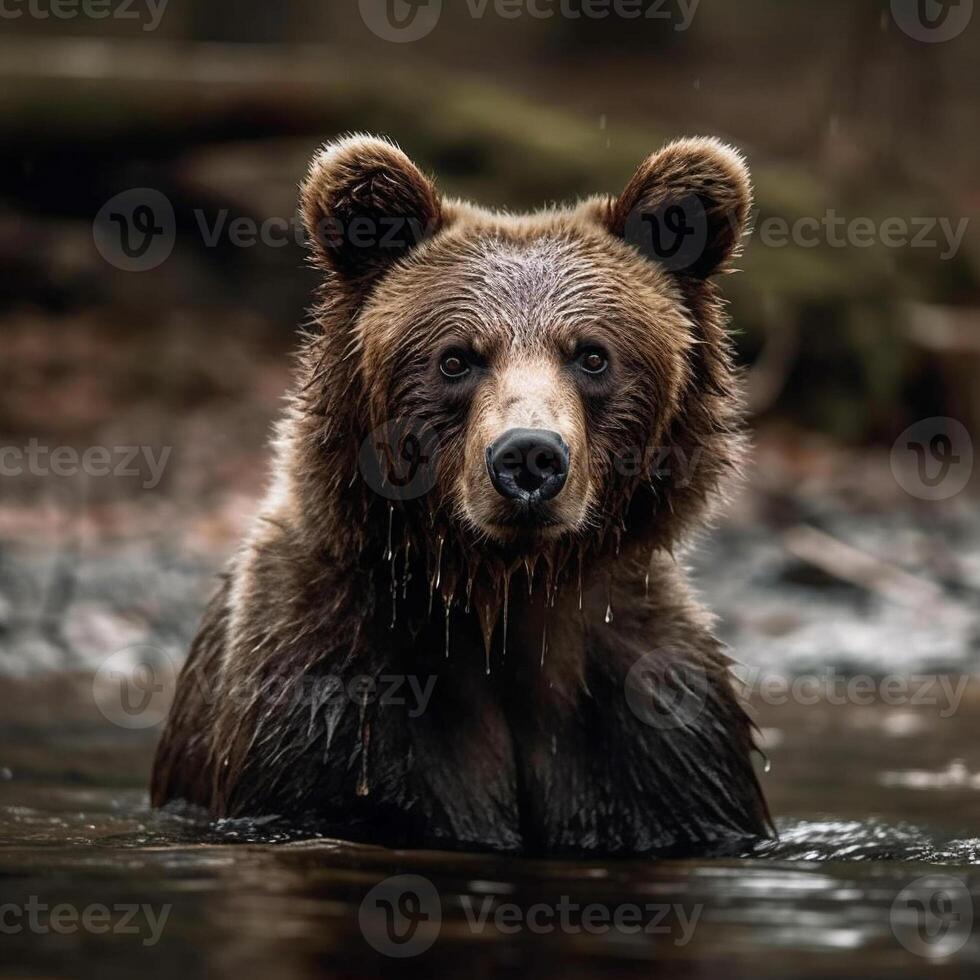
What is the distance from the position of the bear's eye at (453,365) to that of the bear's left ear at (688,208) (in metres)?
0.90

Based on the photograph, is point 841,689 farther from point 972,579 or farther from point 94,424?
point 94,424

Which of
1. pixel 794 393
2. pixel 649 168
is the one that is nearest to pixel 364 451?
pixel 649 168

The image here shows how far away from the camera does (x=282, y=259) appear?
56.2ft

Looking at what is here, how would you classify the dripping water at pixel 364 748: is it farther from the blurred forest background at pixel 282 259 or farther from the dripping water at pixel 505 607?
the blurred forest background at pixel 282 259

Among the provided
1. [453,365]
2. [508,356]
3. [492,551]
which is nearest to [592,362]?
[508,356]

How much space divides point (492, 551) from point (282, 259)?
11432mm

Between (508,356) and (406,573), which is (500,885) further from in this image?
(508,356)

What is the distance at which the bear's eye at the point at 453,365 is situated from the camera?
6.12 metres

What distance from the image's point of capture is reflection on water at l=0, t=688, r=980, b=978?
4172mm

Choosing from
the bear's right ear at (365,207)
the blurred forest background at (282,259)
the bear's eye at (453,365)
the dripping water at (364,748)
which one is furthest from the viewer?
the blurred forest background at (282,259)

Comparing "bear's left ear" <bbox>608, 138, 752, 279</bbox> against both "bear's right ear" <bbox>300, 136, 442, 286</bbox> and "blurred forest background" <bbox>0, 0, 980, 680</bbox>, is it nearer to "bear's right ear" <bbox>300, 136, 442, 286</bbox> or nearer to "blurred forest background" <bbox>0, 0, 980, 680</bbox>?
"bear's right ear" <bbox>300, 136, 442, 286</bbox>

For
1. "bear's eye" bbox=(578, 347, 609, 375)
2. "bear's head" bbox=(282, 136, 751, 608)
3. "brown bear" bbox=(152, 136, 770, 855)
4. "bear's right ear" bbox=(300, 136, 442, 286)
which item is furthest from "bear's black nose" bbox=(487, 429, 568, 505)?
"bear's right ear" bbox=(300, 136, 442, 286)

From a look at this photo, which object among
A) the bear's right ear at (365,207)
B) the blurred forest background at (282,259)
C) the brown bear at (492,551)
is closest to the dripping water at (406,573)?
the brown bear at (492,551)

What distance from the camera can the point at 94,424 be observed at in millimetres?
15156
